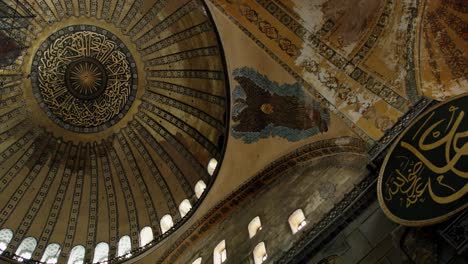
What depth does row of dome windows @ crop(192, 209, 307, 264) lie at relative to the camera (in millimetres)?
7469

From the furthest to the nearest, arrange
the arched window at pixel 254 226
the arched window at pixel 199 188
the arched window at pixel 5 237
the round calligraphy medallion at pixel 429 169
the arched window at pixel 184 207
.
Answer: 1. the arched window at pixel 184 207
2. the arched window at pixel 199 188
3. the arched window at pixel 5 237
4. the arched window at pixel 254 226
5. the round calligraphy medallion at pixel 429 169

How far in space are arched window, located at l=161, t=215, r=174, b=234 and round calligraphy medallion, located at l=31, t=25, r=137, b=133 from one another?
302 centimetres

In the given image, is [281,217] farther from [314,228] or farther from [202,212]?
[202,212]

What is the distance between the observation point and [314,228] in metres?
6.67

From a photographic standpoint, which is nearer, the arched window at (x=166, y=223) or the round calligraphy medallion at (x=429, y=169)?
the round calligraphy medallion at (x=429, y=169)

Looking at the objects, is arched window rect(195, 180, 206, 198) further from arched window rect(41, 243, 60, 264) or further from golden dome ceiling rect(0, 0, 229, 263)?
arched window rect(41, 243, 60, 264)

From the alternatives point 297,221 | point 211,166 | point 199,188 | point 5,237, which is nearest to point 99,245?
point 5,237

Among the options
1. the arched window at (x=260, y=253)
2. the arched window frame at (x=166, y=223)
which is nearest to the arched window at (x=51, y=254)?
the arched window frame at (x=166, y=223)

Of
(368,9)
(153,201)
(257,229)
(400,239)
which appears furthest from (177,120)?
(400,239)

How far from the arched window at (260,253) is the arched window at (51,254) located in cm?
557

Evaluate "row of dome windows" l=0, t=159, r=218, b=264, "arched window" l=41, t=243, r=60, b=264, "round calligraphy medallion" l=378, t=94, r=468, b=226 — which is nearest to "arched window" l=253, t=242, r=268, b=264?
"round calligraphy medallion" l=378, t=94, r=468, b=226

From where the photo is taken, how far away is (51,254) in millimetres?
11070

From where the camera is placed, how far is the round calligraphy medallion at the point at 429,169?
4.85 m

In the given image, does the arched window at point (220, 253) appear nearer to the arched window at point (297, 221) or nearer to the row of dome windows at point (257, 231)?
the row of dome windows at point (257, 231)
